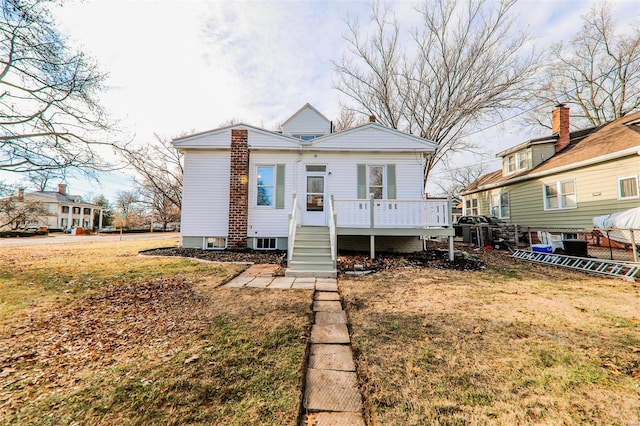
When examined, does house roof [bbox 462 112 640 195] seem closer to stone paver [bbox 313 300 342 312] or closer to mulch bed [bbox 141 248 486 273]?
mulch bed [bbox 141 248 486 273]

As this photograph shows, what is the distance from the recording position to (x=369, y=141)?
29.9ft

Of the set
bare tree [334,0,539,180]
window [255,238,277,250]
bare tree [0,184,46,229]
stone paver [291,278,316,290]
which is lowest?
stone paver [291,278,316,290]

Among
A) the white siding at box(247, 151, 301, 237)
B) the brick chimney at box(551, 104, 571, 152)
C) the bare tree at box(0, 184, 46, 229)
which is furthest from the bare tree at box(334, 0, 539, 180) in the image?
the bare tree at box(0, 184, 46, 229)

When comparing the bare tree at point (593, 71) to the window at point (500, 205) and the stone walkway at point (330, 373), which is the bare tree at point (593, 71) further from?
the stone walkway at point (330, 373)

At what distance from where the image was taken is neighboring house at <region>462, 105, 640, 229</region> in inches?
369

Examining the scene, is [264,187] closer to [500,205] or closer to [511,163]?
[500,205]

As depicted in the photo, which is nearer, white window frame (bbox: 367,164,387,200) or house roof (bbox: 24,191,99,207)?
white window frame (bbox: 367,164,387,200)

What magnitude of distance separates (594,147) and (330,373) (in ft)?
50.1

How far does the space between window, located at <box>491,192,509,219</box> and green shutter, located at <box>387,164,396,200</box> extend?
1038cm

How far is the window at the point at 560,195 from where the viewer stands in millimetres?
11164

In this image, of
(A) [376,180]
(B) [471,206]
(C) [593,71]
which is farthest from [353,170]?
(C) [593,71]

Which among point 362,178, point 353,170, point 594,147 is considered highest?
point 594,147

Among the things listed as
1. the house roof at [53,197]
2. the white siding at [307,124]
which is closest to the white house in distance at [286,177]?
the white siding at [307,124]

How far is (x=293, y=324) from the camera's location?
3195mm
